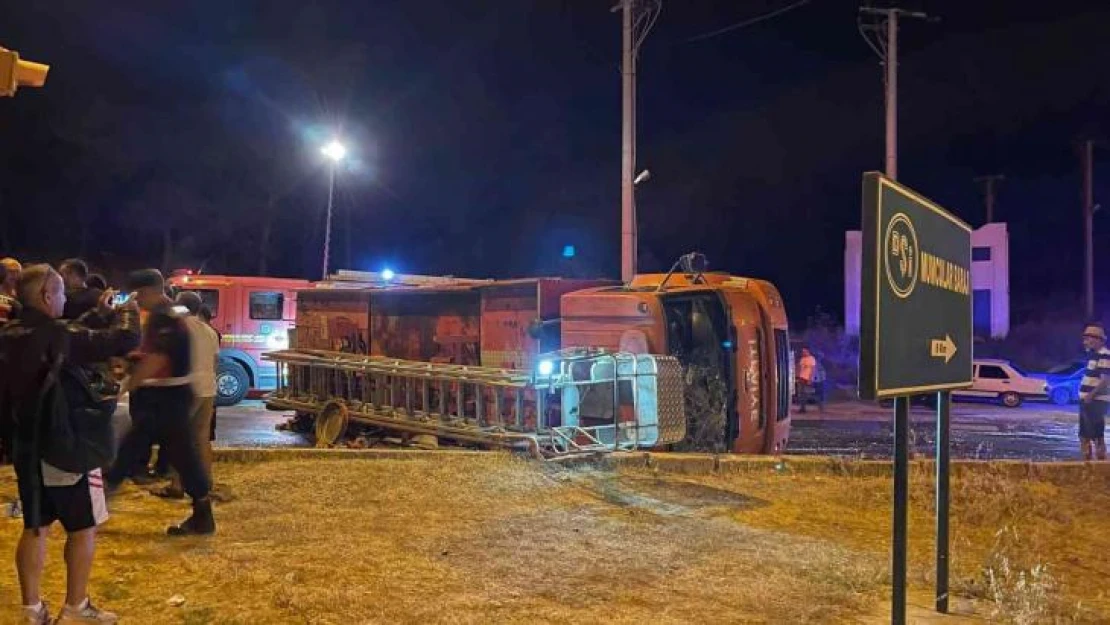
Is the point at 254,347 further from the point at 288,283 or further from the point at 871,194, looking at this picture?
the point at 871,194

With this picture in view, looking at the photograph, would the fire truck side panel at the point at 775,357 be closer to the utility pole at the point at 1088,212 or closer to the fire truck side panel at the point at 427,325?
the fire truck side panel at the point at 427,325

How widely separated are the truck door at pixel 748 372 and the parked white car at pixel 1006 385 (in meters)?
15.5

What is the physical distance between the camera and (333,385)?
12.4 metres

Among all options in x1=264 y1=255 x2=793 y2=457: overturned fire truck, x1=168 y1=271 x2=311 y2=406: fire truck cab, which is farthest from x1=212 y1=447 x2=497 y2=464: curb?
x1=168 y1=271 x2=311 y2=406: fire truck cab

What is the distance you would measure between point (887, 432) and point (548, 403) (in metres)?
9.01

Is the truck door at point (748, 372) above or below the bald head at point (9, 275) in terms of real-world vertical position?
below

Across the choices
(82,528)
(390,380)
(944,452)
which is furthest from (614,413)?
(82,528)

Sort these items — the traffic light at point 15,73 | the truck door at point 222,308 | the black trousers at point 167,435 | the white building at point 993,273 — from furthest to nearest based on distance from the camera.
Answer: the white building at point 993,273
the truck door at point 222,308
the black trousers at point 167,435
the traffic light at point 15,73

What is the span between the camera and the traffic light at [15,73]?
17.6ft

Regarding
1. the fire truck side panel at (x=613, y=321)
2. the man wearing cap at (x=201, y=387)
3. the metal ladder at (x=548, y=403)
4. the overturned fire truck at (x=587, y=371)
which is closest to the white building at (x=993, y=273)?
the overturned fire truck at (x=587, y=371)

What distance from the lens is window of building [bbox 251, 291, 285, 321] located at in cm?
1764

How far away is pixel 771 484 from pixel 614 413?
174 centimetres

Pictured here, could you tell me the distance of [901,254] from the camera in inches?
165

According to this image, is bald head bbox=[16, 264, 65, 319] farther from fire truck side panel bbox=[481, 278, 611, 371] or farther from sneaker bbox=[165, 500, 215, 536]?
fire truck side panel bbox=[481, 278, 611, 371]
